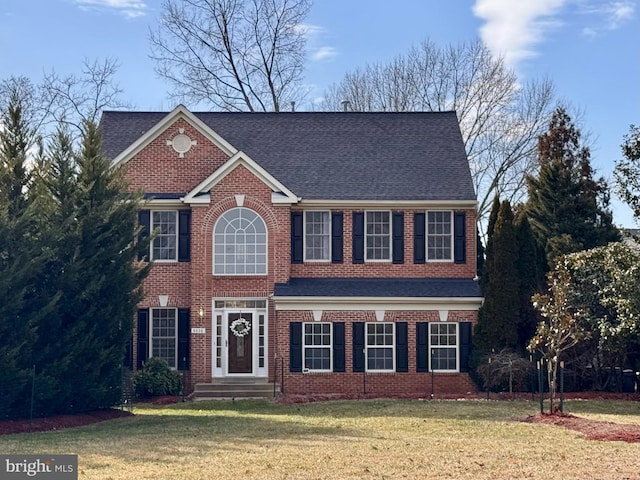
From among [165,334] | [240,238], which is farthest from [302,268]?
[165,334]

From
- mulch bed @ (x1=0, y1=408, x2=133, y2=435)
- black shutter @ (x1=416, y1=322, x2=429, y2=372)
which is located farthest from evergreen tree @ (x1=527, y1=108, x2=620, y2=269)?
mulch bed @ (x1=0, y1=408, x2=133, y2=435)

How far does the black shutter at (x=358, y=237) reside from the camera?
31016 mm

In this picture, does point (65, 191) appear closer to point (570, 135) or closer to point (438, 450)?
point (438, 450)

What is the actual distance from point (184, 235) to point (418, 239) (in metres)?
7.30

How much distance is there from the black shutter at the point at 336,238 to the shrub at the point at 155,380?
6166 millimetres

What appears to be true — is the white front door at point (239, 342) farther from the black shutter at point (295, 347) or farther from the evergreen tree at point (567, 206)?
the evergreen tree at point (567, 206)

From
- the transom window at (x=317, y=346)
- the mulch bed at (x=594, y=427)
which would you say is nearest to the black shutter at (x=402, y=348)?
the transom window at (x=317, y=346)

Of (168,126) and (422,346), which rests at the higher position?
(168,126)

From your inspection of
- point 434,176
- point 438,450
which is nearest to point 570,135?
point 434,176

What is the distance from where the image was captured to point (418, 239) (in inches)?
1221

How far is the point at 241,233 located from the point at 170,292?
292cm

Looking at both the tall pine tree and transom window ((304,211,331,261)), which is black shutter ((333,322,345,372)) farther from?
the tall pine tree

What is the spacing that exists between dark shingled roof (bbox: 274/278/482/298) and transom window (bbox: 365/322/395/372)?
1.06 m
